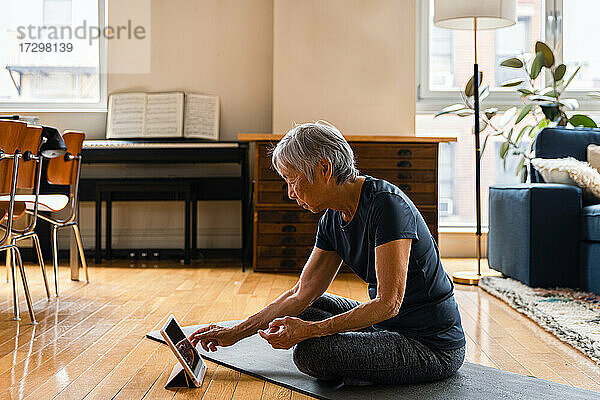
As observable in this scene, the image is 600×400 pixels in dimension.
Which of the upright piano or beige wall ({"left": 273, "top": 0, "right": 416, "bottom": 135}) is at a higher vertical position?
beige wall ({"left": 273, "top": 0, "right": 416, "bottom": 135})

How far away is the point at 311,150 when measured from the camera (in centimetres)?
196

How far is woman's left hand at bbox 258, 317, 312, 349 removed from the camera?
6.32ft

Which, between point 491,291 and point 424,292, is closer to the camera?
point 424,292

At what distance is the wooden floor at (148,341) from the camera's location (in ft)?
7.29

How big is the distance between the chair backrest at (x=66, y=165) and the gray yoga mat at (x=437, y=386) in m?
1.96

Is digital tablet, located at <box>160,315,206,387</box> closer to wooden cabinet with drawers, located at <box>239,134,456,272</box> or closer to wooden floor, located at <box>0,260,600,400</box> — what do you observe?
wooden floor, located at <box>0,260,600,400</box>

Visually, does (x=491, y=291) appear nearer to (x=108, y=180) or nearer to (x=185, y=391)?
(x=185, y=391)

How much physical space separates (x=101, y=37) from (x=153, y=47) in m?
0.44

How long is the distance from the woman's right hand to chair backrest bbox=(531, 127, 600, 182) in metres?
A: 2.80

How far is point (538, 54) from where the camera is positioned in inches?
204

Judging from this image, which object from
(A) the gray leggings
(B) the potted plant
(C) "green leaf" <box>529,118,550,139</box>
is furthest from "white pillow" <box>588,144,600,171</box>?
(A) the gray leggings

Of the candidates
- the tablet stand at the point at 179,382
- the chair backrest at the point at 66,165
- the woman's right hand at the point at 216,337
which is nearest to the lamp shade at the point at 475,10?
the chair backrest at the point at 66,165

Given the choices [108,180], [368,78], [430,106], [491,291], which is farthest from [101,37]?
[491,291]

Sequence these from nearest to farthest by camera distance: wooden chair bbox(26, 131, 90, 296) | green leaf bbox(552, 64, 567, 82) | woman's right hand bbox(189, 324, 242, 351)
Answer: woman's right hand bbox(189, 324, 242, 351) < wooden chair bbox(26, 131, 90, 296) < green leaf bbox(552, 64, 567, 82)
